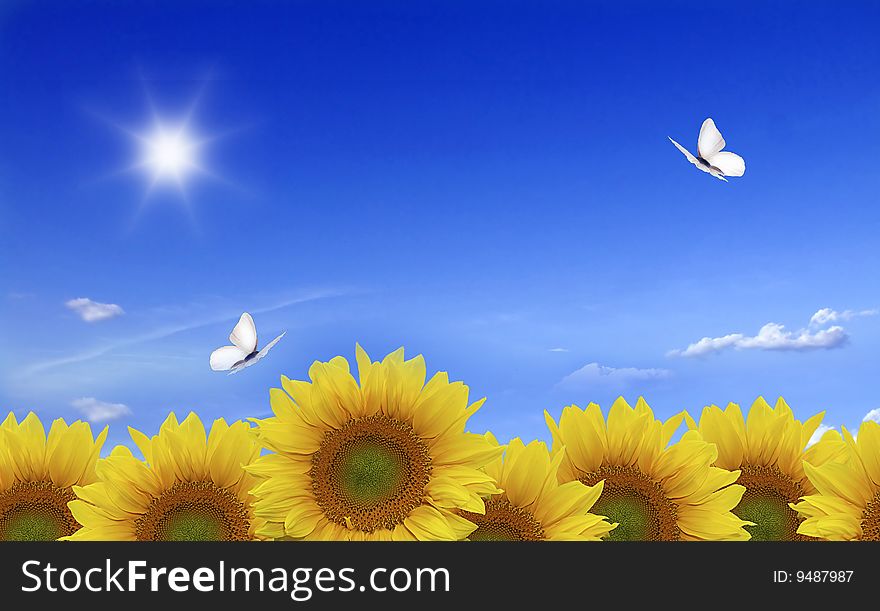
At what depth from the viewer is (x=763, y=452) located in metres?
Answer: 1.77

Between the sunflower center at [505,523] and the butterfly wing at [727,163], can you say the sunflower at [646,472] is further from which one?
the butterfly wing at [727,163]

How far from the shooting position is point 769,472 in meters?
1.76

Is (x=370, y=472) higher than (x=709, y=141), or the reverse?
(x=709, y=141)

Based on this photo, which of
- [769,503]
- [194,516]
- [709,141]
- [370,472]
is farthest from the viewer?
[709,141]

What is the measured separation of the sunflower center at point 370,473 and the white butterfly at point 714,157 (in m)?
2.49

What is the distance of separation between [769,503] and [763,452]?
11 cm

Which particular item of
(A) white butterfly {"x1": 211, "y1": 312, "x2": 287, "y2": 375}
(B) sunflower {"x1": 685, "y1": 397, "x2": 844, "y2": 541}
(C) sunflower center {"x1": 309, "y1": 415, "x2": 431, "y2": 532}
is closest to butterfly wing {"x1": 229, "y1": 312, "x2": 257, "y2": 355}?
(A) white butterfly {"x1": 211, "y1": 312, "x2": 287, "y2": 375}

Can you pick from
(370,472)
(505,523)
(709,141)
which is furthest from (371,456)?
(709,141)

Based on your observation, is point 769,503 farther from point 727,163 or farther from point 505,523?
point 727,163

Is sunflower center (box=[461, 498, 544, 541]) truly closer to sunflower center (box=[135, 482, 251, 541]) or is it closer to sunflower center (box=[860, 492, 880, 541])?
sunflower center (box=[135, 482, 251, 541])

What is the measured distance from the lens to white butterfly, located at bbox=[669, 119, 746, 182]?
360 cm
